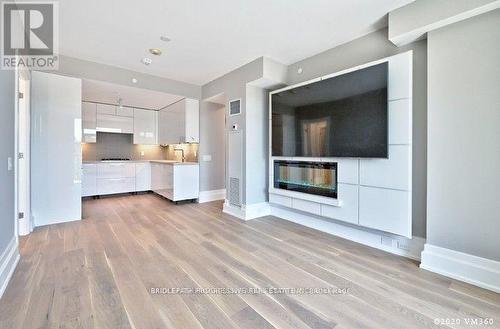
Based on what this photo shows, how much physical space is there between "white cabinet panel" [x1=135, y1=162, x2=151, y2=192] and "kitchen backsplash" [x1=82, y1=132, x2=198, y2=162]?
783 mm

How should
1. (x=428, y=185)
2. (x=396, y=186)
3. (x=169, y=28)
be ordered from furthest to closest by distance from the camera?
(x=169, y=28)
(x=396, y=186)
(x=428, y=185)

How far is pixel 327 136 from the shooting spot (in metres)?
2.93

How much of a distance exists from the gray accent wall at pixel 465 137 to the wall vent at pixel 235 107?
265 cm

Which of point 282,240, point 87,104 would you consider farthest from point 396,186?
point 87,104

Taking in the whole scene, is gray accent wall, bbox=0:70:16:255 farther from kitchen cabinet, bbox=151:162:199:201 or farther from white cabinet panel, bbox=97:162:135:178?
white cabinet panel, bbox=97:162:135:178

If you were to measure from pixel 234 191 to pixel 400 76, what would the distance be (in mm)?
2908

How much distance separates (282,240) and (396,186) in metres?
1.45

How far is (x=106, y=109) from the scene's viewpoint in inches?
212

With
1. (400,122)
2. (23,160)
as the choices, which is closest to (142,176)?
(23,160)

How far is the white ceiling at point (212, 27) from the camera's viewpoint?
2295mm

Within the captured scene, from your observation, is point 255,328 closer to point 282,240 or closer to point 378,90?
point 282,240

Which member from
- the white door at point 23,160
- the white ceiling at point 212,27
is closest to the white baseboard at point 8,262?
the white door at point 23,160

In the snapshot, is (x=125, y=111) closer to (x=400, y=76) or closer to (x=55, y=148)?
(x=55, y=148)

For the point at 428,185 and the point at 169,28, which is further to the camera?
the point at 169,28
